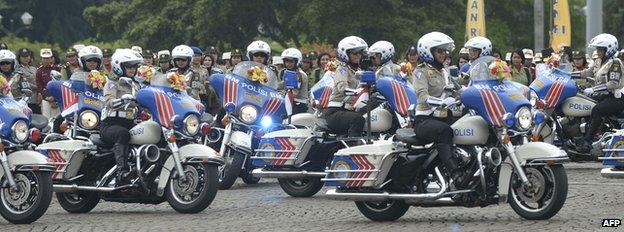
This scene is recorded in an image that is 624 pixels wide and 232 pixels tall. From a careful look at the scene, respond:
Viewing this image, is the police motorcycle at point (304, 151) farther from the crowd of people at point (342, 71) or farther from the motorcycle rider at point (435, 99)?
the motorcycle rider at point (435, 99)

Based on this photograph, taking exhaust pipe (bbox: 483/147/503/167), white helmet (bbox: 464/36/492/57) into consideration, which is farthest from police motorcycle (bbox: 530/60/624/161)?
exhaust pipe (bbox: 483/147/503/167)

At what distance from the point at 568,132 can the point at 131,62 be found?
7.82 metres

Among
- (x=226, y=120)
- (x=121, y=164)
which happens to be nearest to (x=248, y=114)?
(x=226, y=120)

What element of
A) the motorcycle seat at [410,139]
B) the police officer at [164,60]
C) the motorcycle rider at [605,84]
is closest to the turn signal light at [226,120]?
the police officer at [164,60]

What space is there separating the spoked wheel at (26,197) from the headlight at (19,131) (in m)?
0.47

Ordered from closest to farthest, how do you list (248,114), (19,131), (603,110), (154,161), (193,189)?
(19,131)
(193,189)
(154,161)
(248,114)
(603,110)

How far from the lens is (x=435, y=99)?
1627 cm

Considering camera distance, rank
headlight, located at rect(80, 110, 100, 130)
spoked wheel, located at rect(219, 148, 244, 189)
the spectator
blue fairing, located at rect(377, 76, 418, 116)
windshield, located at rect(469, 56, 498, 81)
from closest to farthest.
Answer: windshield, located at rect(469, 56, 498, 81) → blue fairing, located at rect(377, 76, 418, 116) → headlight, located at rect(80, 110, 100, 130) → spoked wheel, located at rect(219, 148, 244, 189) → the spectator

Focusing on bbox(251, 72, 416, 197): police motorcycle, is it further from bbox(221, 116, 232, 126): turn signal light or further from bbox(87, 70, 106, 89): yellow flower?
bbox(87, 70, 106, 89): yellow flower

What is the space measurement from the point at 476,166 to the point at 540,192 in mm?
713

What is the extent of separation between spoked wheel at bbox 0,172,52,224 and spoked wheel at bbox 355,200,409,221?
9.64 feet

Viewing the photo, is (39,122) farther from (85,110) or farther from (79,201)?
(79,201)

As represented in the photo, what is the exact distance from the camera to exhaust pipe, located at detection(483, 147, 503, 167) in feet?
51.9

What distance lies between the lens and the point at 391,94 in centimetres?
1908
